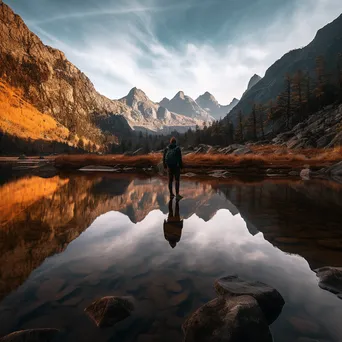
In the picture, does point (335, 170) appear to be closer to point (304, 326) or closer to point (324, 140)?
point (304, 326)

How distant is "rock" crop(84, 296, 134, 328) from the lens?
258 centimetres

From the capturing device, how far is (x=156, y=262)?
13.6 feet

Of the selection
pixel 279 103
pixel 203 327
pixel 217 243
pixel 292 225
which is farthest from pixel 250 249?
pixel 279 103

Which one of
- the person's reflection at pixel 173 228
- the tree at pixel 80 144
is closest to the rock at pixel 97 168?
the person's reflection at pixel 173 228

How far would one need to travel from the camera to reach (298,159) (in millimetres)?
27031

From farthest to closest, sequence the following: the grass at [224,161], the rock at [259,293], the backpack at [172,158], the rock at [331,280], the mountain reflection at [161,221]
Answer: the grass at [224,161] < the backpack at [172,158] < the mountain reflection at [161,221] < the rock at [331,280] < the rock at [259,293]

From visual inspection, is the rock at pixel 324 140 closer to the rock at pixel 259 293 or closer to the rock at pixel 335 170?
the rock at pixel 335 170

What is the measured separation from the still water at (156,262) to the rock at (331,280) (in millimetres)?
120

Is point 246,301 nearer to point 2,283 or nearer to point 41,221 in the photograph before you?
point 2,283

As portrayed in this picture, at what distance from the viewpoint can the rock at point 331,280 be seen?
10.7ft

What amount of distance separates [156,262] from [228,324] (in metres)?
2.06

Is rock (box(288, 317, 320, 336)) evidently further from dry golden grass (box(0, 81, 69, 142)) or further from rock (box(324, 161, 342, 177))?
dry golden grass (box(0, 81, 69, 142))

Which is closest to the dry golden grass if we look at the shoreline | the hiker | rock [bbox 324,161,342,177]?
the shoreline

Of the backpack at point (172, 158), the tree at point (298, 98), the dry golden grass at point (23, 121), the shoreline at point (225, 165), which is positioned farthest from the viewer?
the dry golden grass at point (23, 121)
